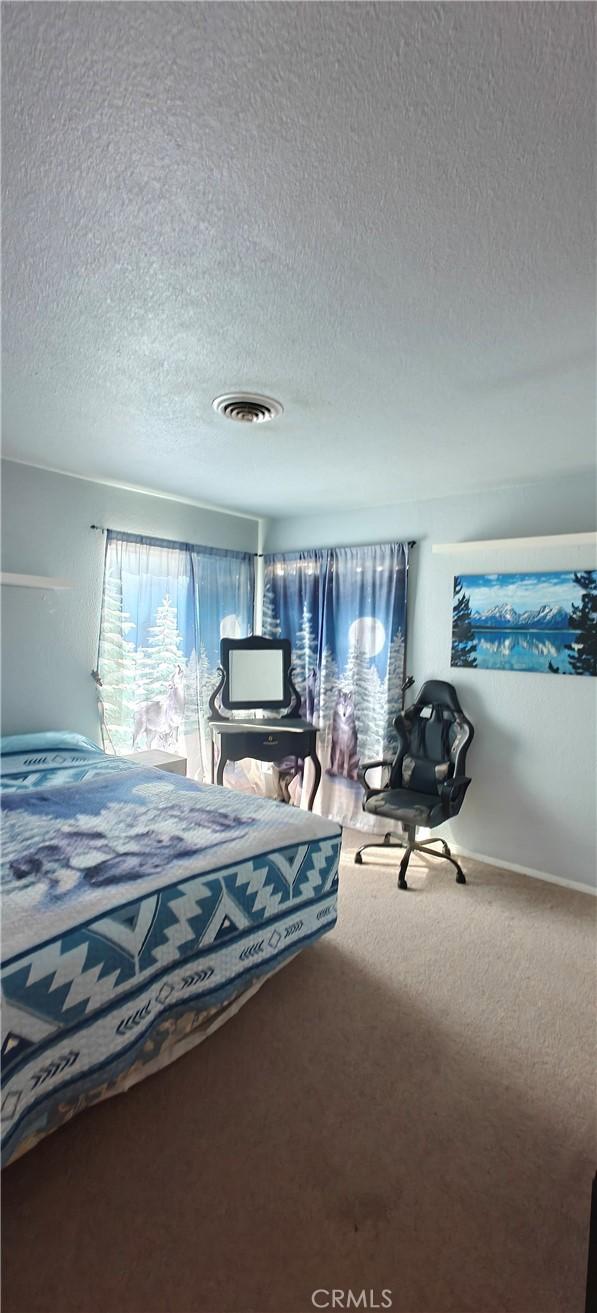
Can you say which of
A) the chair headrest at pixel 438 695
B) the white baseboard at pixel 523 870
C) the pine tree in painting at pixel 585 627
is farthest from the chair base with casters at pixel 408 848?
the pine tree in painting at pixel 585 627

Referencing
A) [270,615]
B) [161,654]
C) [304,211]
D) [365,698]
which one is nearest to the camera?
[304,211]

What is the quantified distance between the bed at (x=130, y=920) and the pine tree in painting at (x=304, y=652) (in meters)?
1.98

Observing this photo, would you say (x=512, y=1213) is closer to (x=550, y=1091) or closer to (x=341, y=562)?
(x=550, y=1091)

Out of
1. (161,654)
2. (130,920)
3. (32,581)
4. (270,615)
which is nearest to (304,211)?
(130,920)

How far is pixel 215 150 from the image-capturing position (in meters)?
1.08

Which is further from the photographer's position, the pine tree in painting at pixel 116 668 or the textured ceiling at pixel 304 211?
the pine tree in painting at pixel 116 668

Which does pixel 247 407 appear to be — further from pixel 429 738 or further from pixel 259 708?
pixel 259 708

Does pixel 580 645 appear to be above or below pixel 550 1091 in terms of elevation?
above

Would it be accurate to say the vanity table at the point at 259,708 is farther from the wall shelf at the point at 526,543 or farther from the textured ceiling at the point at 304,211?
the textured ceiling at the point at 304,211

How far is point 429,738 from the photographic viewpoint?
378 centimetres

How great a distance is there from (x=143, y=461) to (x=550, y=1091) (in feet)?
11.4

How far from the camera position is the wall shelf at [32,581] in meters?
3.23

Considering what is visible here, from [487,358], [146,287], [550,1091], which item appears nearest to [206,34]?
[146,287]

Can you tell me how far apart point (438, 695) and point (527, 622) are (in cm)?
75
